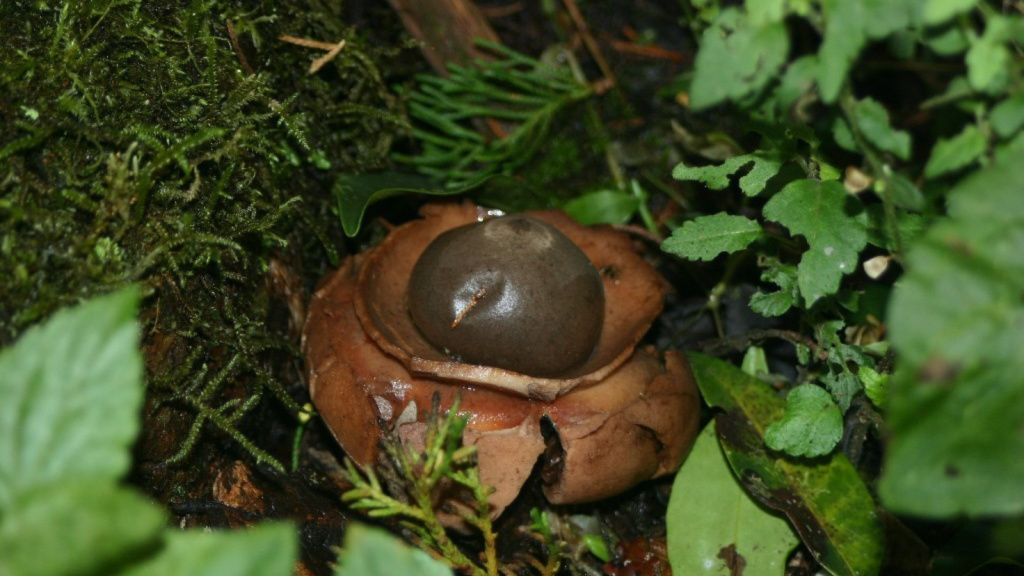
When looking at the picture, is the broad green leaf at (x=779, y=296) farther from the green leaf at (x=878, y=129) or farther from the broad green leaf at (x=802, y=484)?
the green leaf at (x=878, y=129)

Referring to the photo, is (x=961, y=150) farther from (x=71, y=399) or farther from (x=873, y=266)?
(x=71, y=399)

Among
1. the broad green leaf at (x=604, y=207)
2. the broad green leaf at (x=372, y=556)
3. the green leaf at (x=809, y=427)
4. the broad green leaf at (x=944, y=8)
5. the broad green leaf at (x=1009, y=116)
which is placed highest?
the broad green leaf at (x=944, y=8)

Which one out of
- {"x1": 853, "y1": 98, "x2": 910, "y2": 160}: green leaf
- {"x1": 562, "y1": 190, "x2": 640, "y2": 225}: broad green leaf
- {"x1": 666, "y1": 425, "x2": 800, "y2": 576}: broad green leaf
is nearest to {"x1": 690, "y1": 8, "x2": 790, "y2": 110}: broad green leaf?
{"x1": 853, "y1": 98, "x2": 910, "y2": 160}: green leaf

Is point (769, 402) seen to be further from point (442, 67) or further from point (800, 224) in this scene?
point (442, 67)

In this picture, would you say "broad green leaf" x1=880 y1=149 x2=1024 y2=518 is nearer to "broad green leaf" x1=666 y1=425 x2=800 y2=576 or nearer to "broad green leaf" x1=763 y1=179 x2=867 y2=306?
"broad green leaf" x1=763 y1=179 x2=867 y2=306

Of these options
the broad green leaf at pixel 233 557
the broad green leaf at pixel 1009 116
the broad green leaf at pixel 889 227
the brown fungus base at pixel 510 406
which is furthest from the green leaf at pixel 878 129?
the broad green leaf at pixel 233 557

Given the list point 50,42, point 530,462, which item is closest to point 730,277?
point 530,462
